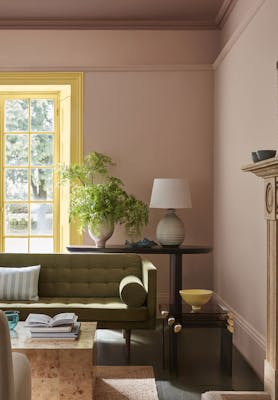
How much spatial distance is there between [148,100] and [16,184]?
5.83 feet

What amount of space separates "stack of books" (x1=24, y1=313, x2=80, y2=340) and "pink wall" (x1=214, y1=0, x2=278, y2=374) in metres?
1.39

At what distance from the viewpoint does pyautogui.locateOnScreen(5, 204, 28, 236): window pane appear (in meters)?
6.54

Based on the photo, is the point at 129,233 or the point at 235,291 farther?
the point at 129,233

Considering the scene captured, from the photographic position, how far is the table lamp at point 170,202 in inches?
216

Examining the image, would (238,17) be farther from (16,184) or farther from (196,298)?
(16,184)

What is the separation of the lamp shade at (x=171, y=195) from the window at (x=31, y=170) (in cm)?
139

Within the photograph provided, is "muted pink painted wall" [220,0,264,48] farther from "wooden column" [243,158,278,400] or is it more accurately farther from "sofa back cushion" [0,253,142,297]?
"sofa back cushion" [0,253,142,297]

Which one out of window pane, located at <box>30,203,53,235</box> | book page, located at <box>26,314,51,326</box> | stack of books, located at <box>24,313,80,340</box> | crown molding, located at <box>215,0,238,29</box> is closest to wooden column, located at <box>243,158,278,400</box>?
stack of books, located at <box>24,313,80,340</box>

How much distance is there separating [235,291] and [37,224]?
2554 mm

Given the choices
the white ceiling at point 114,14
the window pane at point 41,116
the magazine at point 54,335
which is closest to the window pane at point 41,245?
the window pane at point 41,116

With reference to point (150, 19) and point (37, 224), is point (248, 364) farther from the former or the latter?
point (150, 19)

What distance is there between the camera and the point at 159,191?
18.2ft

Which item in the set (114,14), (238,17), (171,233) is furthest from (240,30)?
(171,233)

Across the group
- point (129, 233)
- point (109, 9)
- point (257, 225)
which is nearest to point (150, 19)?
point (109, 9)
